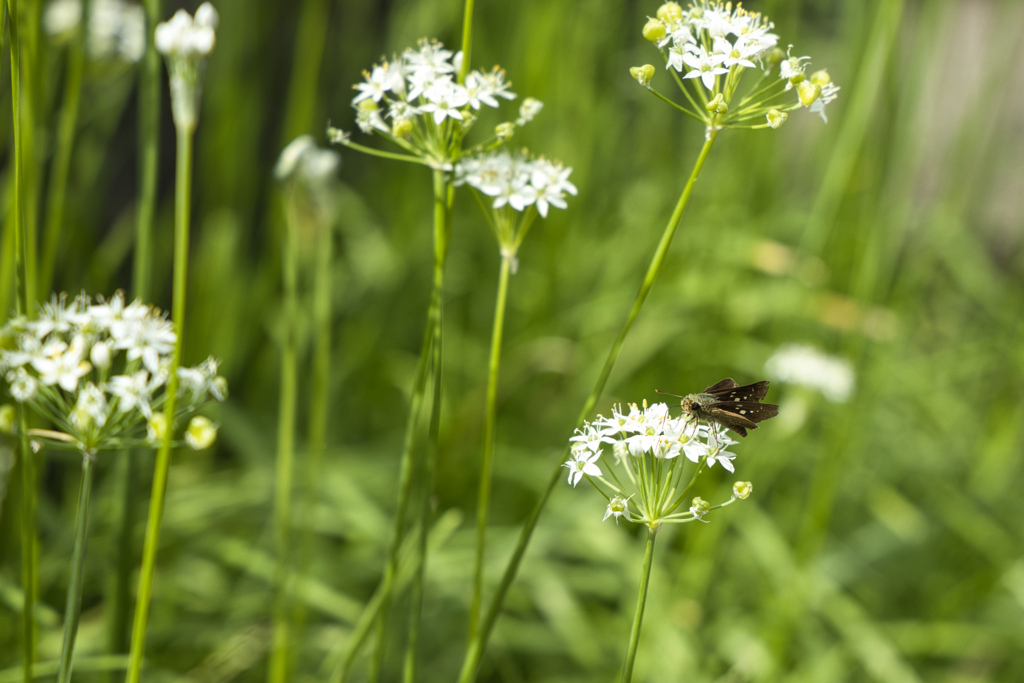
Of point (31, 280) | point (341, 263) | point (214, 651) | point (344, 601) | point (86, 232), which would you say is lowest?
point (214, 651)

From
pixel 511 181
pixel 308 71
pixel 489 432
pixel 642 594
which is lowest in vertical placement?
pixel 642 594

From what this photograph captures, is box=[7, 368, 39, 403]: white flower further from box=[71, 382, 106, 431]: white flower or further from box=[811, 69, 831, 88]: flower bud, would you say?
box=[811, 69, 831, 88]: flower bud

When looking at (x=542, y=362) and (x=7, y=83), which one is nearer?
(x=7, y=83)

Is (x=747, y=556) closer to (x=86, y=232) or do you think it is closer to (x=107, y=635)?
(x=107, y=635)

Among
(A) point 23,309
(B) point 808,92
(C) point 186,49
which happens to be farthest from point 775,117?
(A) point 23,309

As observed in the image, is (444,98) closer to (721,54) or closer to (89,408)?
(721,54)

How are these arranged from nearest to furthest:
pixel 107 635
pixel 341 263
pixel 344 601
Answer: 1. pixel 107 635
2. pixel 344 601
3. pixel 341 263

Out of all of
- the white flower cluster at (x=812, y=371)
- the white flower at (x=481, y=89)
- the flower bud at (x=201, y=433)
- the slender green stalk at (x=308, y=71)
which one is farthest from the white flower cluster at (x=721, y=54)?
the white flower cluster at (x=812, y=371)

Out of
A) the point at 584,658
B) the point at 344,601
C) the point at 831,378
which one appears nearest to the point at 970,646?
the point at 831,378
